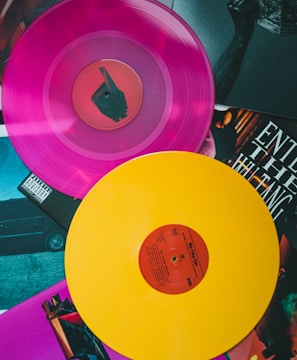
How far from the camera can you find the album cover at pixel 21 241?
0.86 metres

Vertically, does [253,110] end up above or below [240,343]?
above

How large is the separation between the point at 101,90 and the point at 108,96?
0.06 ft

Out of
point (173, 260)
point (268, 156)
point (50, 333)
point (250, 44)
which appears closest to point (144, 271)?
point (173, 260)

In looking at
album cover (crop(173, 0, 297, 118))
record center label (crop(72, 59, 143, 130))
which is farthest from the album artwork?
record center label (crop(72, 59, 143, 130))

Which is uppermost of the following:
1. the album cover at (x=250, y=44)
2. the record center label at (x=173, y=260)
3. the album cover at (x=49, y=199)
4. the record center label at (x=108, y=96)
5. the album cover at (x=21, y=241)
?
the album cover at (x=250, y=44)

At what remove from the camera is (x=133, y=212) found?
2.53 ft

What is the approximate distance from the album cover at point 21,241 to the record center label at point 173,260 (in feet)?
0.61

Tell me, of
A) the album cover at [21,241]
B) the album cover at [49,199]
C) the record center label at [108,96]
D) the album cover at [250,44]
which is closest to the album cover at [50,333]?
the album cover at [21,241]

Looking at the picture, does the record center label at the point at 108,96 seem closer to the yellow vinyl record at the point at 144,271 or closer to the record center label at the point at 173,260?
the yellow vinyl record at the point at 144,271

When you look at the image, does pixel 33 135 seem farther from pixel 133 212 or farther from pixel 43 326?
pixel 43 326

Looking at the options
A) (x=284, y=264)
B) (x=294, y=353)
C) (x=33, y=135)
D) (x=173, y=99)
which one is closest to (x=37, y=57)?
(x=33, y=135)

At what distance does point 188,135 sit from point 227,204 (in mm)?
154

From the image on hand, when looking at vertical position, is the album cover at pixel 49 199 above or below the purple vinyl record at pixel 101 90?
below

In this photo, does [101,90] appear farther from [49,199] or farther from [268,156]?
[268,156]
